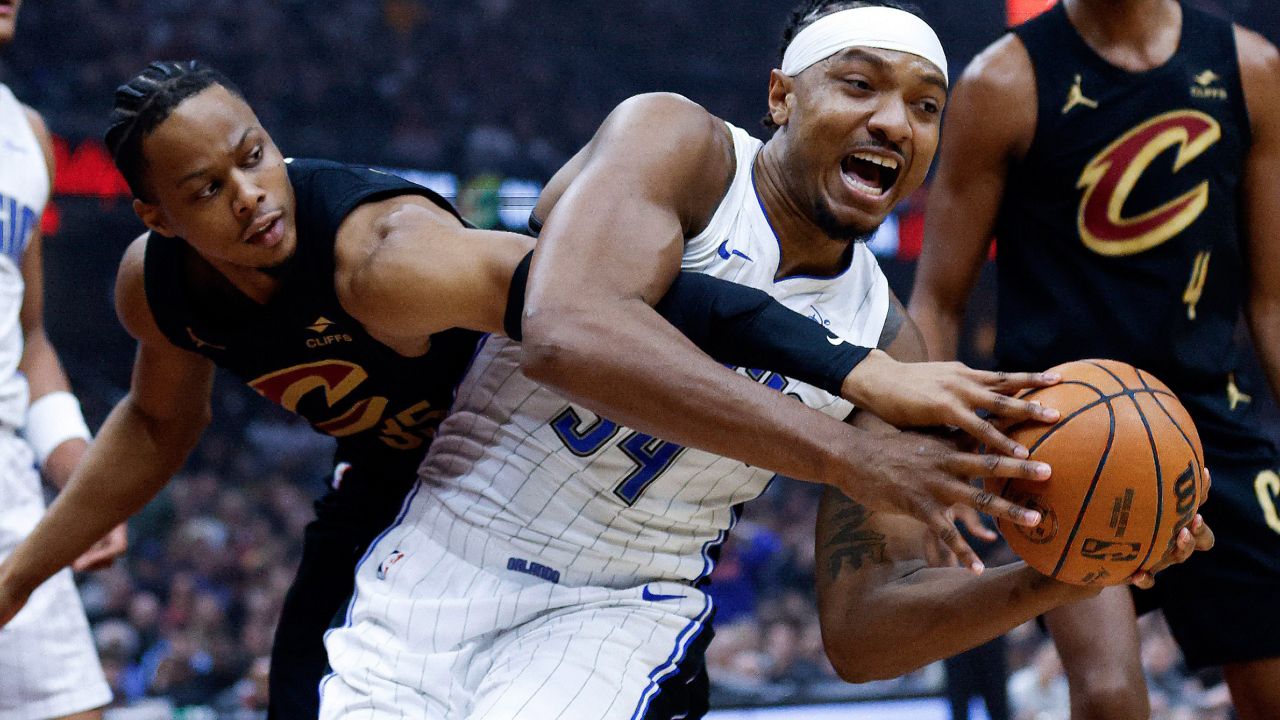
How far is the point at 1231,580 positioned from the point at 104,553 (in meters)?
2.80

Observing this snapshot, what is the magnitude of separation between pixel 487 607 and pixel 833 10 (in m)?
1.37

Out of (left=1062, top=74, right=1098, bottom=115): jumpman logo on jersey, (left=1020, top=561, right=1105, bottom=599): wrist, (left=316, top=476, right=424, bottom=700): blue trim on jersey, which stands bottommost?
(left=316, top=476, right=424, bottom=700): blue trim on jersey

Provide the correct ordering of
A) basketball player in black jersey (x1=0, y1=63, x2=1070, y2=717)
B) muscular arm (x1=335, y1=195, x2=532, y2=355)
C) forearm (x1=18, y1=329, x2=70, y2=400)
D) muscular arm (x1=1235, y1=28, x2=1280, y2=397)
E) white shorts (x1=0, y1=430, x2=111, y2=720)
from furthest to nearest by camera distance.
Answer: forearm (x1=18, y1=329, x2=70, y2=400), white shorts (x1=0, y1=430, x2=111, y2=720), muscular arm (x1=1235, y1=28, x2=1280, y2=397), muscular arm (x1=335, y1=195, x2=532, y2=355), basketball player in black jersey (x1=0, y1=63, x2=1070, y2=717)

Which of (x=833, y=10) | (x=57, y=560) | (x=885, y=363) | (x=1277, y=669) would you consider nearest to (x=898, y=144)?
(x=833, y=10)

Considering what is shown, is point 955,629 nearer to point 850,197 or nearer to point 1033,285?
point 850,197

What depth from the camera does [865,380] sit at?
1.90 metres

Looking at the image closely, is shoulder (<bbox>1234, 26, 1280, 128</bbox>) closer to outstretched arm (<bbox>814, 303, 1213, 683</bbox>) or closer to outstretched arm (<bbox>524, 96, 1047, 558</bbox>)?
Answer: outstretched arm (<bbox>814, 303, 1213, 683</bbox>)

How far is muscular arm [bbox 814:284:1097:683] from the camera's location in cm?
221

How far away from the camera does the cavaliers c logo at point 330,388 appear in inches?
109

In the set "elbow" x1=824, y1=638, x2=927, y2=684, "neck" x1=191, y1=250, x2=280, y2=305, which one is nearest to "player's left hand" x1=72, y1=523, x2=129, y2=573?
"neck" x1=191, y1=250, x2=280, y2=305

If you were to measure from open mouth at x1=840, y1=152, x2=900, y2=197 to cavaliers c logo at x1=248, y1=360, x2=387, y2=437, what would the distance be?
3.53 feet

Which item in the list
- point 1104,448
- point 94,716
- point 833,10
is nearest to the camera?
point 1104,448

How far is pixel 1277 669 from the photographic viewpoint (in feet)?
10.1

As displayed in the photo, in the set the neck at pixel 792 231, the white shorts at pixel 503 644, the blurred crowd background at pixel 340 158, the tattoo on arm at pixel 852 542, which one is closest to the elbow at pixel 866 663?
the tattoo on arm at pixel 852 542
